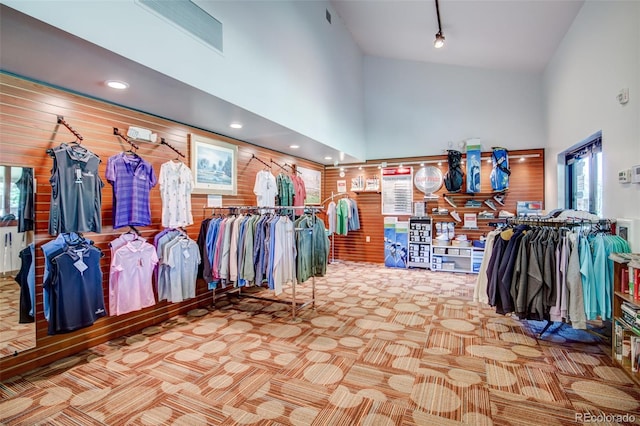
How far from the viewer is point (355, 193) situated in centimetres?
797

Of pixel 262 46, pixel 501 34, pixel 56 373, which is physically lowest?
pixel 56 373

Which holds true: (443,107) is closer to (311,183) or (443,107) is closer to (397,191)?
(397,191)

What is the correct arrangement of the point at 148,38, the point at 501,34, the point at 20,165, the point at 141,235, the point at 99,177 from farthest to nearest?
1. the point at 501,34
2. the point at 141,235
3. the point at 99,177
4. the point at 20,165
5. the point at 148,38

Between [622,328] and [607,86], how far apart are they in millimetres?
2555

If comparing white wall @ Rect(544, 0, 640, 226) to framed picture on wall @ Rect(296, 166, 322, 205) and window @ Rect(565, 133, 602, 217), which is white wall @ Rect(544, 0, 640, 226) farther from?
framed picture on wall @ Rect(296, 166, 322, 205)

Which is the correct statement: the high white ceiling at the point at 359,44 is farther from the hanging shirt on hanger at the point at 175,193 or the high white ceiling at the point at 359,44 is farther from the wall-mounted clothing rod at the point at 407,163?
the hanging shirt on hanger at the point at 175,193

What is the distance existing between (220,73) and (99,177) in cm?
167

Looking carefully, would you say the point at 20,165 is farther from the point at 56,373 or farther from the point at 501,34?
the point at 501,34

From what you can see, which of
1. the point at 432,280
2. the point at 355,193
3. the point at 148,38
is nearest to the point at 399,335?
the point at 432,280

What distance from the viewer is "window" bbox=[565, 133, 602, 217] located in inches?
155

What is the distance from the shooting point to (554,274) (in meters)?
3.02

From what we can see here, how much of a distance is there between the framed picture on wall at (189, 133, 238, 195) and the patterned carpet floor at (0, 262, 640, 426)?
6.25ft

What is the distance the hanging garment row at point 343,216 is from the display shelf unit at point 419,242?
1.39m

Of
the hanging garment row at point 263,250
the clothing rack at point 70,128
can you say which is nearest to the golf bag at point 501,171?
the hanging garment row at point 263,250
